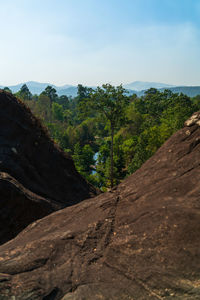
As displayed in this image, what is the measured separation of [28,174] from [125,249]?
26.6ft

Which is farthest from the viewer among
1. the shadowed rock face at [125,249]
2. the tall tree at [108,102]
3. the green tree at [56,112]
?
the green tree at [56,112]

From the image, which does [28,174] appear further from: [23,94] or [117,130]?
[23,94]

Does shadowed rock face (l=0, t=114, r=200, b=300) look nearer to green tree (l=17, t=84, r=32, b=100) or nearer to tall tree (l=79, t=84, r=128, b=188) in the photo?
tall tree (l=79, t=84, r=128, b=188)

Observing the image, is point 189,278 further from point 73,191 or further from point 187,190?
point 73,191

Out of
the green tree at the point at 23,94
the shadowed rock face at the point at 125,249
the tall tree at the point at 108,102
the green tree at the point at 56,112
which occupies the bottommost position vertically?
the shadowed rock face at the point at 125,249

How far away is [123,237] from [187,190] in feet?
7.35

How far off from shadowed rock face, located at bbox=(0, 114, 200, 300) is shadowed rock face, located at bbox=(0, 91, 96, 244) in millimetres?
2903

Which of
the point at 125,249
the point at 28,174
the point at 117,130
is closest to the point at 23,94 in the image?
the point at 117,130

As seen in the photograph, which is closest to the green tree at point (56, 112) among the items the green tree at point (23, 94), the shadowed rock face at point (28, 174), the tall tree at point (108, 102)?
the green tree at point (23, 94)

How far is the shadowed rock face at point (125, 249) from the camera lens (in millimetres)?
4824

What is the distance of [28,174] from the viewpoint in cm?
1236

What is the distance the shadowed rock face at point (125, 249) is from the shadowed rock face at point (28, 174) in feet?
9.52

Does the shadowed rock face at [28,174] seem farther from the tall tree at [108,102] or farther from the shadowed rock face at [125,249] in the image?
the tall tree at [108,102]

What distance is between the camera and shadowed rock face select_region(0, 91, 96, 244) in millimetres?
10438
